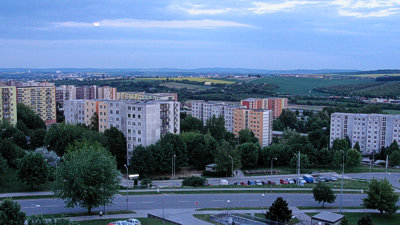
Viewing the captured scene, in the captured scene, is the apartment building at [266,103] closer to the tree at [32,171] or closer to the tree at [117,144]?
the tree at [117,144]

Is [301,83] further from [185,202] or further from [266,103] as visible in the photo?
[185,202]

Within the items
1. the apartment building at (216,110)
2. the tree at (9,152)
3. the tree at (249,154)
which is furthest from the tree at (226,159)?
the apartment building at (216,110)

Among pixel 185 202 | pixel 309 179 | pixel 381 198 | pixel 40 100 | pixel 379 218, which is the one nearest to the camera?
pixel 379 218

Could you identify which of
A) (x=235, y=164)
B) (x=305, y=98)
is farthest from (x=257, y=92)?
(x=235, y=164)

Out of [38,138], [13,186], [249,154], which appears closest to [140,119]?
[249,154]

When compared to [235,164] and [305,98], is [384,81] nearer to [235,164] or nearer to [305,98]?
[305,98]

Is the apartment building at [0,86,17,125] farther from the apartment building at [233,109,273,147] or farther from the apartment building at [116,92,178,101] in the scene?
the apartment building at [233,109,273,147]
